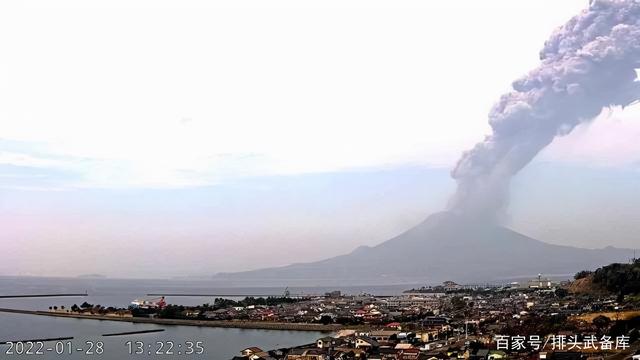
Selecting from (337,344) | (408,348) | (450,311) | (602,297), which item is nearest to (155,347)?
(337,344)

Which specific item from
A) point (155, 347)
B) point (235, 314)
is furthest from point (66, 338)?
point (235, 314)

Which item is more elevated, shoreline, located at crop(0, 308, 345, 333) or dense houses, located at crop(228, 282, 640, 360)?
dense houses, located at crop(228, 282, 640, 360)

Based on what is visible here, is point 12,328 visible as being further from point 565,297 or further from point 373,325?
point 565,297

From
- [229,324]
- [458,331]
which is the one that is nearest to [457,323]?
[458,331]

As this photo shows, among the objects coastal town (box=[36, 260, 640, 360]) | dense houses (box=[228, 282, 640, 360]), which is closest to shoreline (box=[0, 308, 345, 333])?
coastal town (box=[36, 260, 640, 360])

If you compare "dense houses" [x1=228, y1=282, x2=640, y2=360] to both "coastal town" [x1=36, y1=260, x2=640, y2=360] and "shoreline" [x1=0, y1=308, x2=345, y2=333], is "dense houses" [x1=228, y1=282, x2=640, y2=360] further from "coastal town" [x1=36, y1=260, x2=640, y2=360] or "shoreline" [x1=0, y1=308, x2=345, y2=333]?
"shoreline" [x1=0, y1=308, x2=345, y2=333]

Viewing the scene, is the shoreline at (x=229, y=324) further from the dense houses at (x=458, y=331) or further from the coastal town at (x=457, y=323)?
Result: the dense houses at (x=458, y=331)

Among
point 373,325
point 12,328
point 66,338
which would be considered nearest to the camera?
point 66,338

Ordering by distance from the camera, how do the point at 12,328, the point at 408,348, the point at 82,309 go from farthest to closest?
1. the point at 82,309
2. the point at 12,328
3. the point at 408,348

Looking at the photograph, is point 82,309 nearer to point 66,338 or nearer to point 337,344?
point 66,338

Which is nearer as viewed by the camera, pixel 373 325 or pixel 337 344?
pixel 337 344
